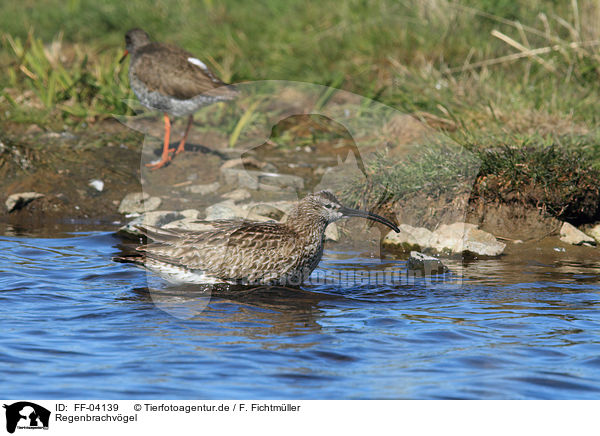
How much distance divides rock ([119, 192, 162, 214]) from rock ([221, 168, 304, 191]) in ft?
3.30

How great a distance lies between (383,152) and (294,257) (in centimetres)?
296

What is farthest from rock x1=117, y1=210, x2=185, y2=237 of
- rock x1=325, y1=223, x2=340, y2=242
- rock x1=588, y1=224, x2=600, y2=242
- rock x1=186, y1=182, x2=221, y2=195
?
rock x1=588, y1=224, x2=600, y2=242

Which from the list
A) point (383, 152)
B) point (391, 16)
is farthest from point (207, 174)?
point (391, 16)

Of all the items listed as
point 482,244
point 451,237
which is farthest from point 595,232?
point 451,237

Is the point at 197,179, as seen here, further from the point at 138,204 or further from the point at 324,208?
the point at 324,208

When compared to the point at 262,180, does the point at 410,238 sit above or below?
below

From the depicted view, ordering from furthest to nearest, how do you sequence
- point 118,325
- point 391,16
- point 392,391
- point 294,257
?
point 391,16
point 294,257
point 118,325
point 392,391

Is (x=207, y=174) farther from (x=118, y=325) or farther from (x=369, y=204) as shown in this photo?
(x=118, y=325)

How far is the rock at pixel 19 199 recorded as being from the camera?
10.3 metres

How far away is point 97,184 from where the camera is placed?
35.6 feet

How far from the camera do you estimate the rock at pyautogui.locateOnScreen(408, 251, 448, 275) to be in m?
8.16

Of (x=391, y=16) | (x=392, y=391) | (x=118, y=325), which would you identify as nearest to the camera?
(x=392, y=391)

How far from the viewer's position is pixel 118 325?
6535 millimetres
